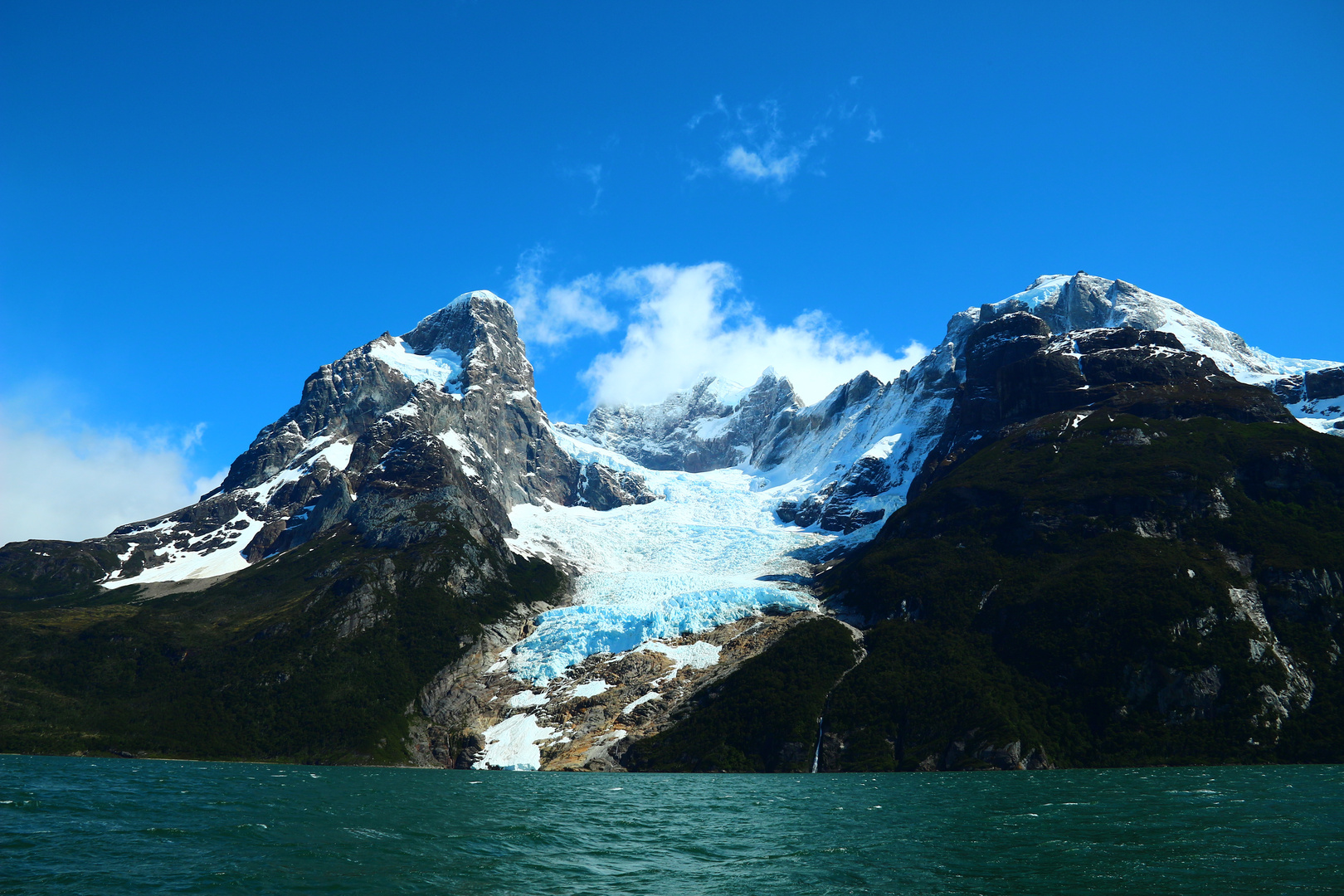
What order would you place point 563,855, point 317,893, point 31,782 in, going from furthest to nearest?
point 31,782 → point 563,855 → point 317,893

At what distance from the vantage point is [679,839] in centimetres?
7088

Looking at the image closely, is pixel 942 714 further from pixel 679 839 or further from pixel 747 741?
pixel 679 839

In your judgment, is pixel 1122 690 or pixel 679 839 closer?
pixel 679 839

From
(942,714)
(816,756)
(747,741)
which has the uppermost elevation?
(942,714)

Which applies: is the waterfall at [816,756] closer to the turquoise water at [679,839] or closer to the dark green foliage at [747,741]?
the dark green foliage at [747,741]

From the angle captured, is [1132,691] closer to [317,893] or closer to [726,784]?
[726,784]

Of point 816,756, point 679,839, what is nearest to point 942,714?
point 816,756

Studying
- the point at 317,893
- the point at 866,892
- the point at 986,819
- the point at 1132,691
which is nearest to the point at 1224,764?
the point at 1132,691

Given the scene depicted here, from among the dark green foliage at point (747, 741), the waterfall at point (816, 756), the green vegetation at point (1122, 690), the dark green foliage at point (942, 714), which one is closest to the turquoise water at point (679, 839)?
the green vegetation at point (1122, 690)

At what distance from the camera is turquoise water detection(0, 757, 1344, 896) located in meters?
50.5

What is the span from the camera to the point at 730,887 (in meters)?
51.6

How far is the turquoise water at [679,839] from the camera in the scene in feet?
166

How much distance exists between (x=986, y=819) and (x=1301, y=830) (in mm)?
23265

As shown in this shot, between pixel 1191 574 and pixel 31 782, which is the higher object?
pixel 1191 574
